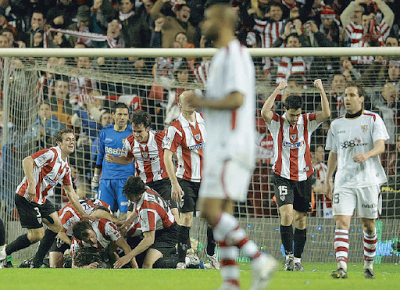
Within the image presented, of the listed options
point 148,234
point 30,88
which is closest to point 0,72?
point 30,88

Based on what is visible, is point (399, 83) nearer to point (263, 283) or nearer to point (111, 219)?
point (111, 219)

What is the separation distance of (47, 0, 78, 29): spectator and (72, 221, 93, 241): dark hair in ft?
23.7

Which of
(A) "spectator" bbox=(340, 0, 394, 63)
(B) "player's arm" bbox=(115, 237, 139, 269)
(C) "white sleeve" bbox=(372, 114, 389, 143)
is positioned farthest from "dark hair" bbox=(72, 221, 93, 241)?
(A) "spectator" bbox=(340, 0, 394, 63)

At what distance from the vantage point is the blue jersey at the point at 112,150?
956 cm

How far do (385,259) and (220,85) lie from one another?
6.41m

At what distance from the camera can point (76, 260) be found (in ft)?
24.8

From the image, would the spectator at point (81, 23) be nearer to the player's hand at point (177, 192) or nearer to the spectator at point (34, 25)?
the spectator at point (34, 25)

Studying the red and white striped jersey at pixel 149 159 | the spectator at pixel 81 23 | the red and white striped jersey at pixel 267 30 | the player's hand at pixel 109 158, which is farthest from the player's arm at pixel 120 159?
the spectator at pixel 81 23

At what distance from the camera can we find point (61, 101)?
36.2 ft

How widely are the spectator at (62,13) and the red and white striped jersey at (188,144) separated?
6574 mm

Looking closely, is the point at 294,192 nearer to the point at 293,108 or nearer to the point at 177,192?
the point at 293,108

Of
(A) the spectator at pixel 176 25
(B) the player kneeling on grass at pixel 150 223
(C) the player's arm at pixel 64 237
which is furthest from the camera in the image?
(A) the spectator at pixel 176 25

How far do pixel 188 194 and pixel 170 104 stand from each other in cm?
337

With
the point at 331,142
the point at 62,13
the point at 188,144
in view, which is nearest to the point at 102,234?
the point at 188,144
